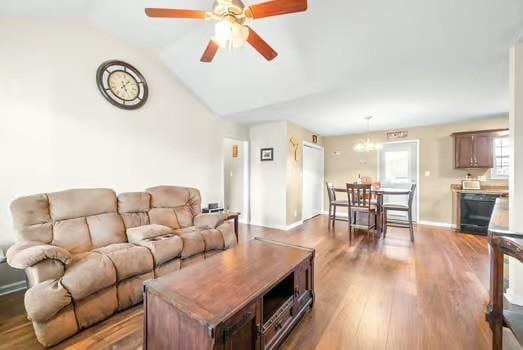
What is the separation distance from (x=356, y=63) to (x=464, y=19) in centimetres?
89

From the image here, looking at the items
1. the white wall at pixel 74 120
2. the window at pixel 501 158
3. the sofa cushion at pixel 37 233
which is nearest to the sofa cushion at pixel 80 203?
the sofa cushion at pixel 37 233

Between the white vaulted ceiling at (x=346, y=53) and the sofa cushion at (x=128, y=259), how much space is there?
7.66 ft

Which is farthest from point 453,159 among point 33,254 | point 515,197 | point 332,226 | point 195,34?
point 33,254

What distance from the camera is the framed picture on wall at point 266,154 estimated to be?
14.9 feet

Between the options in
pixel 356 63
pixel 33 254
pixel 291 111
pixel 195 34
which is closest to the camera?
pixel 33 254

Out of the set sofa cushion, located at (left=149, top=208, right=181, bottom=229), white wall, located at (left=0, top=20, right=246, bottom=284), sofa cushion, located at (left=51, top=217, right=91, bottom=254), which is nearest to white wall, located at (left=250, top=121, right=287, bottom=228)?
white wall, located at (left=0, top=20, right=246, bottom=284)

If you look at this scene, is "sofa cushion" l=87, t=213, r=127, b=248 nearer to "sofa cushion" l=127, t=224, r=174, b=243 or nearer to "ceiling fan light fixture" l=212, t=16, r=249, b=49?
"sofa cushion" l=127, t=224, r=174, b=243

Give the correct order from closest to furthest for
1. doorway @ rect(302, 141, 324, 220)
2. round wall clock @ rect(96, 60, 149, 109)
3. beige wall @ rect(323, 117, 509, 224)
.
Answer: round wall clock @ rect(96, 60, 149, 109)
beige wall @ rect(323, 117, 509, 224)
doorway @ rect(302, 141, 324, 220)

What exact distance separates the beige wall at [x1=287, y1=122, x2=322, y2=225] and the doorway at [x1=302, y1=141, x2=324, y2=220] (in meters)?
0.25

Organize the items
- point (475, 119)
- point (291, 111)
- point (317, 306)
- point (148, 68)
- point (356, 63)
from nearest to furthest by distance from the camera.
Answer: point (317, 306) → point (356, 63) → point (148, 68) → point (291, 111) → point (475, 119)

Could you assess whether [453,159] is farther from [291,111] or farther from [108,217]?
[108,217]

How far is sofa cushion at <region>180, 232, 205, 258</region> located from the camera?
2186 mm

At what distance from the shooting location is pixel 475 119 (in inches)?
167

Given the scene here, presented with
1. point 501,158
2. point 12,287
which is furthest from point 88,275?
point 501,158
